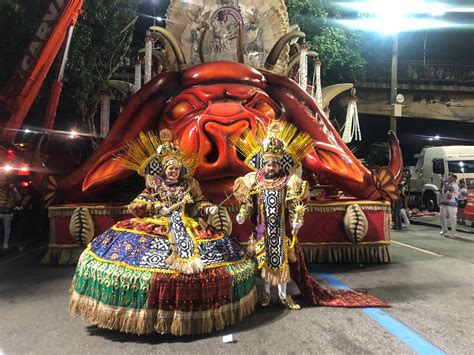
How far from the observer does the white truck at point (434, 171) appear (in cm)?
1502

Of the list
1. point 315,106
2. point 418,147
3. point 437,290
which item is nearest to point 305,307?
point 437,290

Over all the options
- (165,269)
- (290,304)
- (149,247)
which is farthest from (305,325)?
(149,247)

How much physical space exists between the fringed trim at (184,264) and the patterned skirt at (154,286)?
29mm

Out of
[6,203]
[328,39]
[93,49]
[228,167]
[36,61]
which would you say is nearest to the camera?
[228,167]

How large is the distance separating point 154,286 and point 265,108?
330 cm

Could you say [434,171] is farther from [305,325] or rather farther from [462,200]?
[305,325]

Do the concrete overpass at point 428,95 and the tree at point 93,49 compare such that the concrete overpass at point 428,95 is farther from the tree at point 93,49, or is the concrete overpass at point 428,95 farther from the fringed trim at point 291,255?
the fringed trim at point 291,255

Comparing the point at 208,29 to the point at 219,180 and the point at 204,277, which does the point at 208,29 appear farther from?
the point at 204,277

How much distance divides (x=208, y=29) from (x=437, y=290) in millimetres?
5183

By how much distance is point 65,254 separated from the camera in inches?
234

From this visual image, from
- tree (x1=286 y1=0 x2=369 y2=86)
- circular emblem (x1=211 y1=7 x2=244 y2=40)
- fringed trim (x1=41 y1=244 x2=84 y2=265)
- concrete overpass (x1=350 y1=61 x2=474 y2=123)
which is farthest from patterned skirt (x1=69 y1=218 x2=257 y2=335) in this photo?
concrete overpass (x1=350 y1=61 x2=474 y2=123)

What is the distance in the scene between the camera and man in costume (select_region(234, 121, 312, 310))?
13.0 feet

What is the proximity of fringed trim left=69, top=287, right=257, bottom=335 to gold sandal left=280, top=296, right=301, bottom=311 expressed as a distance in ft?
2.84

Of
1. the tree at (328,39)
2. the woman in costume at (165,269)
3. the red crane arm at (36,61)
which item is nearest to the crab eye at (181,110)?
the woman in costume at (165,269)
